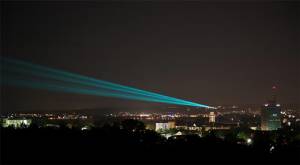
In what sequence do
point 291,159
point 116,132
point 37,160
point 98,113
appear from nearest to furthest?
point 37,160 → point 291,159 → point 116,132 → point 98,113

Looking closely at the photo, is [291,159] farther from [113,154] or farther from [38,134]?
[38,134]

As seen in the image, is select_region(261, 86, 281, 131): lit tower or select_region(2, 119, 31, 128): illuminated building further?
select_region(261, 86, 281, 131): lit tower

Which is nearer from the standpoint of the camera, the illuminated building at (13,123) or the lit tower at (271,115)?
the illuminated building at (13,123)

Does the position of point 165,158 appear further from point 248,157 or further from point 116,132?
point 116,132

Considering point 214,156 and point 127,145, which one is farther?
point 127,145

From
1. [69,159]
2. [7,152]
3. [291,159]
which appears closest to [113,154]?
[69,159]

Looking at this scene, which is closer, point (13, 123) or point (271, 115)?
point (13, 123)

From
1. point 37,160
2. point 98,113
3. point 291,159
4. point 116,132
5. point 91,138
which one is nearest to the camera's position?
point 37,160
